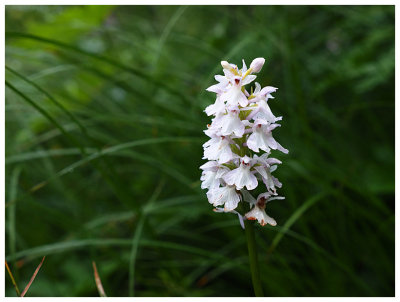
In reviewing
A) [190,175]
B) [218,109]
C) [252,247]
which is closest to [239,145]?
[218,109]

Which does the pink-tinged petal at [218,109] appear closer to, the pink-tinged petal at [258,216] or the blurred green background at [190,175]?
the pink-tinged petal at [258,216]

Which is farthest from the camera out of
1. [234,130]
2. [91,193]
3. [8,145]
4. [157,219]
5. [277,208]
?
[91,193]

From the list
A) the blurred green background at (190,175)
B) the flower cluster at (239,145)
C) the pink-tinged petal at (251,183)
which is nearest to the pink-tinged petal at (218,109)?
the flower cluster at (239,145)

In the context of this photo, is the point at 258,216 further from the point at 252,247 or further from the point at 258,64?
the point at 258,64

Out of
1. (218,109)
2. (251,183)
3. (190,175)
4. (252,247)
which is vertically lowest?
(252,247)

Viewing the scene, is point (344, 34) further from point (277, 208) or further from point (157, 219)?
point (157, 219)

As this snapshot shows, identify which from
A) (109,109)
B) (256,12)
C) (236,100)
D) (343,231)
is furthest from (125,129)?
(236,100)
